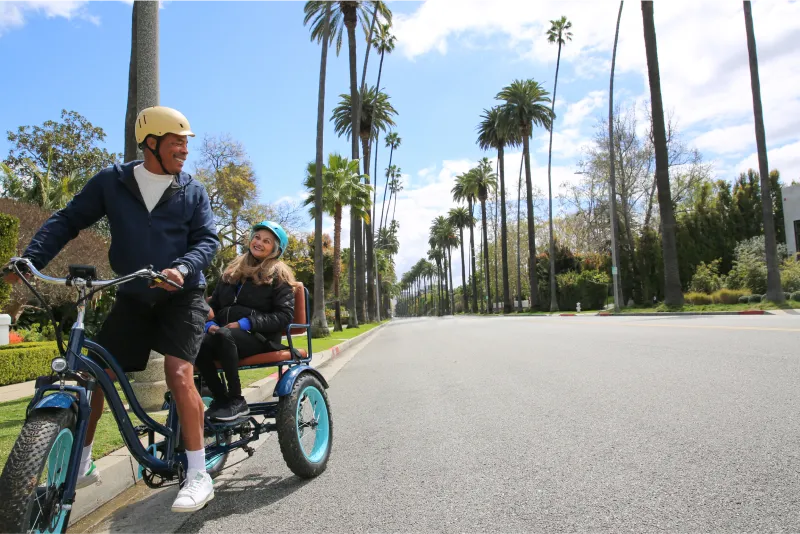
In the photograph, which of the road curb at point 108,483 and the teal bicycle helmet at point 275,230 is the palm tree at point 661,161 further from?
the road curb at point 108,483

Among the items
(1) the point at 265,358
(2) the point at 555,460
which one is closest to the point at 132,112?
(1) the point at 265,358

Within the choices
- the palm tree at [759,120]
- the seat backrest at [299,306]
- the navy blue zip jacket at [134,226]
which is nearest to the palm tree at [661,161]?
the palm tree at [759,120]

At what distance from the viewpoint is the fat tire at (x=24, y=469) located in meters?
2.15

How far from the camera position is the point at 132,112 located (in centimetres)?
754

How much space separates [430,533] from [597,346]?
933 centimetres

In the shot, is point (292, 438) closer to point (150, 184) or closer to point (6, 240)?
point (150, 184)

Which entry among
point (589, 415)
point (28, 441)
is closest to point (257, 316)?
point (28, 441)

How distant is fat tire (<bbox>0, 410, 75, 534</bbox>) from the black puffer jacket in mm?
1814

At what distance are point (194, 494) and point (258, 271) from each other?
5.72ft

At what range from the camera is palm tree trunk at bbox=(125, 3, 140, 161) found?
23.0 ft

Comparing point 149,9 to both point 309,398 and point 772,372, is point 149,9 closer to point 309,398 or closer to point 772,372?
point 309,398

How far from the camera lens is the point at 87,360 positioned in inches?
108

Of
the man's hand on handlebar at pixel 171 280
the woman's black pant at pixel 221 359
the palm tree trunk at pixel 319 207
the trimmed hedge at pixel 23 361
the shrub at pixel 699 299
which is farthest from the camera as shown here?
the shrub at pixel 699 299

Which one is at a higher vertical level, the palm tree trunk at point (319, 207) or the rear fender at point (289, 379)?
the palm tree trunk at point (319, 207)
